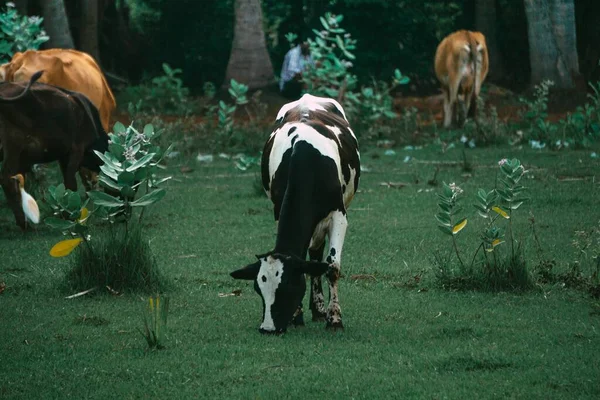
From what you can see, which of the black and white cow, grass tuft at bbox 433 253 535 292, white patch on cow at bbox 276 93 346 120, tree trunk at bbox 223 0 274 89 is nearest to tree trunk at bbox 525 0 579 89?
tree trunk at bbox 223 0 274 89

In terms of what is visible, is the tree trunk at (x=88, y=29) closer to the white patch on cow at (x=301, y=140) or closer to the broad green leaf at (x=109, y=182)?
the broad green leaf at (x=109, y=182)

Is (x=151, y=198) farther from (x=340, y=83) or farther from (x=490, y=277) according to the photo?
(x=340, y=83)

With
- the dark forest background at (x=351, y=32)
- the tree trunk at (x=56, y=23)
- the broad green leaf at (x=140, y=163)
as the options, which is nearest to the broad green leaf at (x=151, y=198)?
the broad green leaf at (x=140, y=163)

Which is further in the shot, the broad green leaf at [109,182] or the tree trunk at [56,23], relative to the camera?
the tree trunk at [56,23]

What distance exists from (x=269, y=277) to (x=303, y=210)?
20.2 inches

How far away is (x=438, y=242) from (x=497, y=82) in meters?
19.4

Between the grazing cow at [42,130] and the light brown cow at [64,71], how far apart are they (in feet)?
7.65

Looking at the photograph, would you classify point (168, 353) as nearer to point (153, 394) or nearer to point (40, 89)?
point (153, 394)

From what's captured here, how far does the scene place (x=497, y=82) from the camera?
29.7 metres

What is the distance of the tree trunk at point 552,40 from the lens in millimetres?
25344

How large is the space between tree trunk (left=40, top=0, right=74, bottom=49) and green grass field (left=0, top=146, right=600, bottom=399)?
1228 centimetres

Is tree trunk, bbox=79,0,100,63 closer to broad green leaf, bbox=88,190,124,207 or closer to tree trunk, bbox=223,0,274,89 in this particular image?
tree trunk, bbox=223,0,274,89

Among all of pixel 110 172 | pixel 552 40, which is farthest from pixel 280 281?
pixel 552 40

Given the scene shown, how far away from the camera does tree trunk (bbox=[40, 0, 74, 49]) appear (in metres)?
24.2
